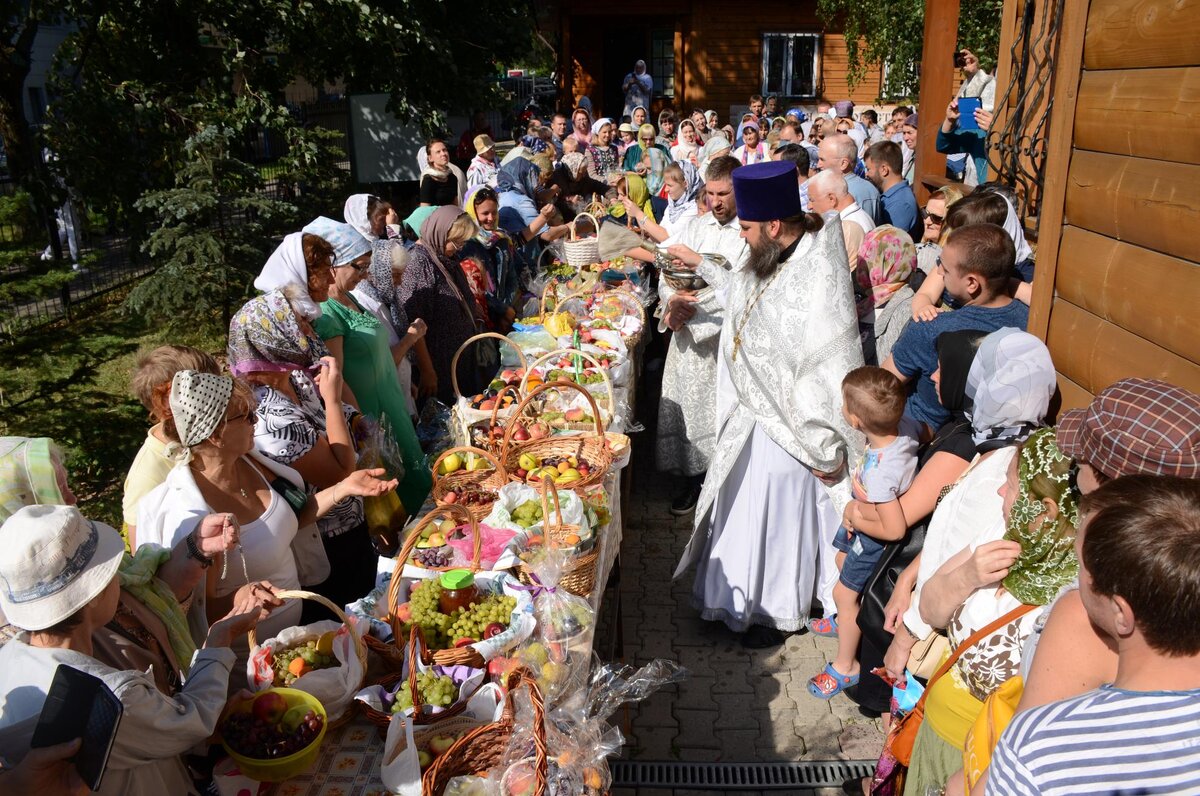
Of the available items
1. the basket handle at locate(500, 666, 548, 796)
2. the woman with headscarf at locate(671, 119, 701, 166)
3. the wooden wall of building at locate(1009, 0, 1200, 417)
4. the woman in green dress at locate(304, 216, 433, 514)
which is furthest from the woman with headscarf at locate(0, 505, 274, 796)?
the woman with headscarf at locate(671, 119, 701, 166)

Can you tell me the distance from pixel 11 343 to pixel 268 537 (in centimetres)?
236

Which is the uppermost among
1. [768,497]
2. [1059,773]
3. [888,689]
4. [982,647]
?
[1059,773]

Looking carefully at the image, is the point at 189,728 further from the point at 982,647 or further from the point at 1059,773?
the point at 982,647

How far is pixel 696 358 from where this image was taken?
19.7 feet

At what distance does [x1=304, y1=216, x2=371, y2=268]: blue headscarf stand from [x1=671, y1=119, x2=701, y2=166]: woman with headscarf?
34.4ft

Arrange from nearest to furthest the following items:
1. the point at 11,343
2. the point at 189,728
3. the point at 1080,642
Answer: the point at 1080,642
the point at 189,728
the point at 11,343

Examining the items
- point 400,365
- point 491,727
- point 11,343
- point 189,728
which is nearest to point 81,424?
point 11,343

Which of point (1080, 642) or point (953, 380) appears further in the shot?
point (953, 380)

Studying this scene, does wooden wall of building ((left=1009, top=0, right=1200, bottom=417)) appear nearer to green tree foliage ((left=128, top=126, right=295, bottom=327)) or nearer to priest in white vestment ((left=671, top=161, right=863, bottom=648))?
priest in white vestment ((left=671, top=161, right=863, bottom=648))

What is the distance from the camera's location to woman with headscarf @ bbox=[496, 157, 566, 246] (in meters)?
8.33

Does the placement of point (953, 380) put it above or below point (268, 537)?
above

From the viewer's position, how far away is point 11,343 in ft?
13.9

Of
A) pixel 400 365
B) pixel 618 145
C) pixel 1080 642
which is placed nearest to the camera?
pixel 1080 642

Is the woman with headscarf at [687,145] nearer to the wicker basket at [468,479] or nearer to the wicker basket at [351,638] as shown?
the wicker basket at [468,479]
